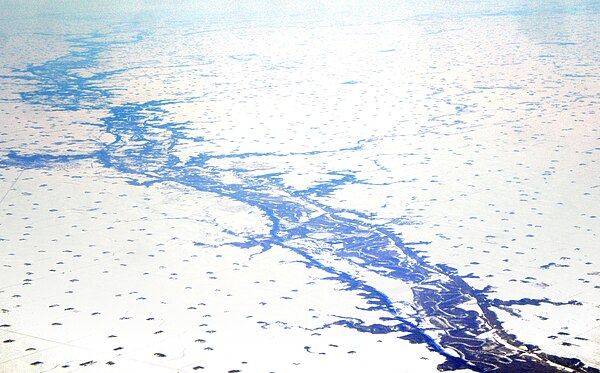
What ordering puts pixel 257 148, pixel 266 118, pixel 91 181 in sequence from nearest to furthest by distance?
pixel 91 181 < pixel 257 148 < pixel 266 118

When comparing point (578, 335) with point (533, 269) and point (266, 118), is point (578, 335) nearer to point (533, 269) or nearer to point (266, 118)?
point (533, 269)

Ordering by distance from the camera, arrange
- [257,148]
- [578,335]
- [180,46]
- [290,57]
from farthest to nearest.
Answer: [180,46] < [290,57] < [257,148] < [578,335]

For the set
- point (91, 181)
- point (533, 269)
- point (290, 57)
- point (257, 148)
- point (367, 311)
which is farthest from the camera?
point (290, 57)

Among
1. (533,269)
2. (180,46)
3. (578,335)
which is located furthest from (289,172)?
(180,46)

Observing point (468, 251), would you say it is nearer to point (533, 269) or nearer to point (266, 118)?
point (533, 269)

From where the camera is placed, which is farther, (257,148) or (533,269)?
(257,148)

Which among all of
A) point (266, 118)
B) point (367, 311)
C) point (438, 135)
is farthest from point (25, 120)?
point (367, 311)
